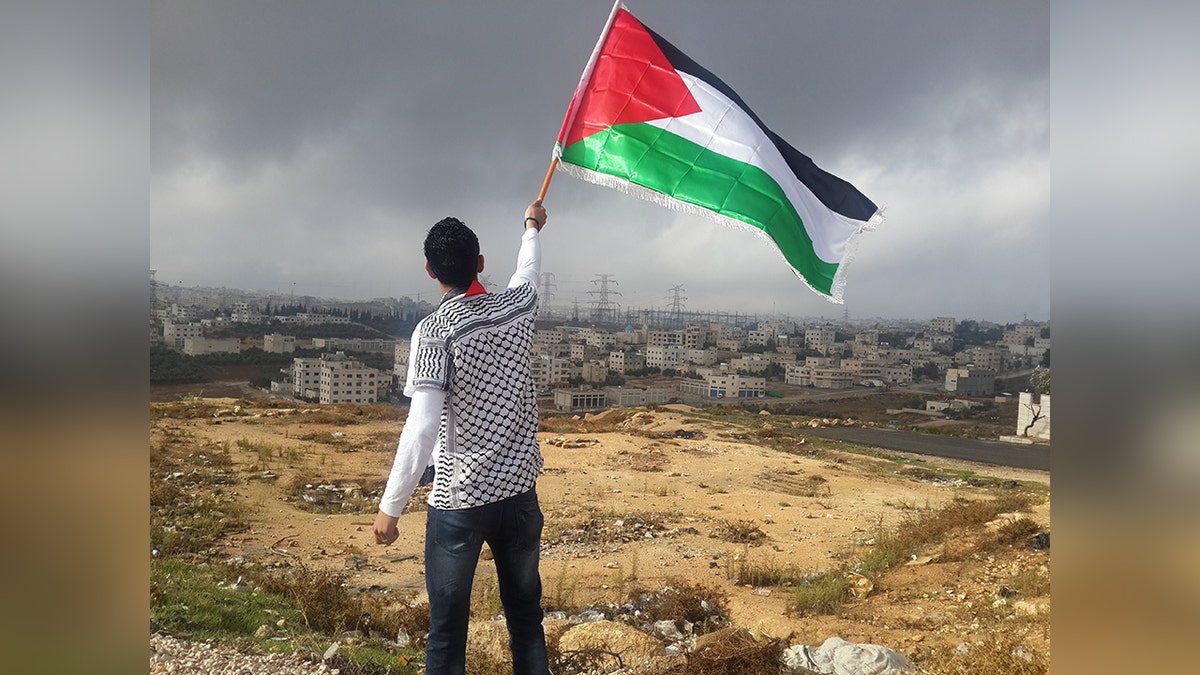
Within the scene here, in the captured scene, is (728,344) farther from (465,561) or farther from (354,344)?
(465,561)

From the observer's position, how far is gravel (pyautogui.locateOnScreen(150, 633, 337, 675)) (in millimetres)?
Answer: 2512

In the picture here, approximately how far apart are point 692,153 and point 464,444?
138cm

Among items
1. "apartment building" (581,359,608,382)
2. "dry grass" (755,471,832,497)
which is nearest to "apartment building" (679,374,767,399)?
"apartment building" (581,359,608,382)

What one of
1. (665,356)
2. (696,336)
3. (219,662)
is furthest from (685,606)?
(696,336)

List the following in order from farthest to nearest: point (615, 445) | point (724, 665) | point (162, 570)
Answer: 1. point (615, 445)
2. point (162, 570)
3. point (724, 665)

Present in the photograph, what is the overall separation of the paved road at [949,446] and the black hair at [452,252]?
17035 millimetres

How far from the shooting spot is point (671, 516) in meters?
7.23

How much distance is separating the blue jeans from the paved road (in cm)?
1683

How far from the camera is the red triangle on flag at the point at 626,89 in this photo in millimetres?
2344

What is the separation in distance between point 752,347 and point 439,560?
36124mm

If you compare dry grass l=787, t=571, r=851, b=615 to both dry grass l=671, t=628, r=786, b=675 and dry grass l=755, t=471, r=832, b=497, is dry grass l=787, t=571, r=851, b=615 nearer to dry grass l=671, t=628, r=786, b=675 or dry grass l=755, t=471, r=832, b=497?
dry grass l=671, t=628, r=786, b=675
